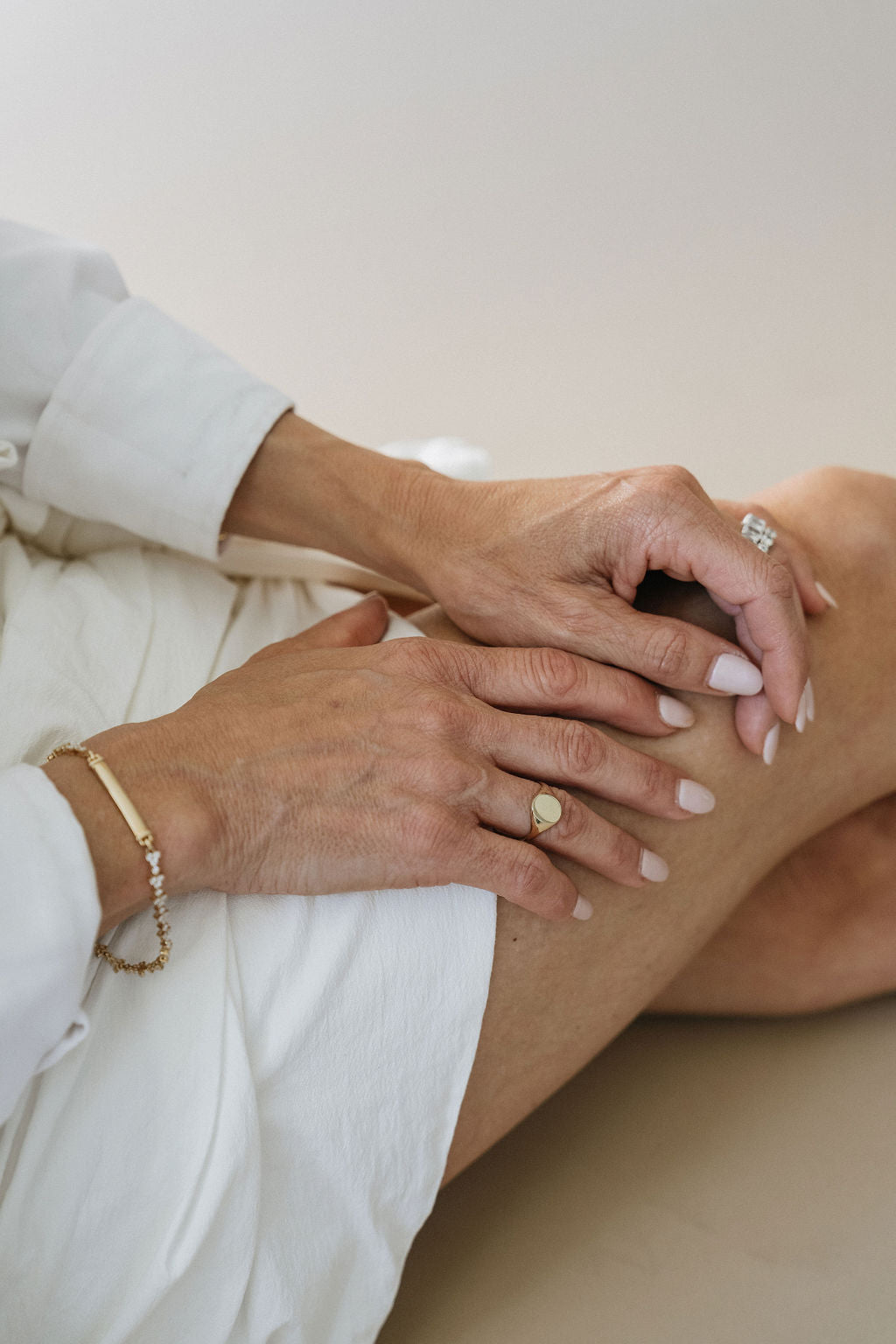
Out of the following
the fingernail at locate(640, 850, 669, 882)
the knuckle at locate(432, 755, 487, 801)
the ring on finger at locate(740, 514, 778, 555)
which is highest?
the ring on finger at locate(740, 514, 778, 555)

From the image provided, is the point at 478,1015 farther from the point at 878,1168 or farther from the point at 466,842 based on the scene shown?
the point at 878,1168

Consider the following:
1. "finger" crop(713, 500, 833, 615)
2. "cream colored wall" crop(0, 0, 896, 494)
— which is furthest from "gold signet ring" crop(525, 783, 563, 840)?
"cream colored wall" crop(0, 0, 896, 494)

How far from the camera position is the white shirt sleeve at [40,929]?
509 mm

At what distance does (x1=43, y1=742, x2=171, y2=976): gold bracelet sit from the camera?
572 mm

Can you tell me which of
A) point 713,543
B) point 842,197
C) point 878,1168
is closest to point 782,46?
point 842,197

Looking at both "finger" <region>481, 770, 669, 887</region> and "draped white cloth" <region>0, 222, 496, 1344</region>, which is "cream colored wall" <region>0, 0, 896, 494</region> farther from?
"draped white cloth" <region>0, 222, 496, 1344</region>

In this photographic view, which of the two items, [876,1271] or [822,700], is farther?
[822,700]

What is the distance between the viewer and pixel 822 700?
2.64 ft

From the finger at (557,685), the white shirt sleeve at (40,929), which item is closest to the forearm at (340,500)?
the finger at (557,685)

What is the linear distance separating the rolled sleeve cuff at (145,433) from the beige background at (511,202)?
810 millimetres

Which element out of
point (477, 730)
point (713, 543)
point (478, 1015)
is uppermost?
point (713, 543)

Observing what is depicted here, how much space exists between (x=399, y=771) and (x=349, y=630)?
0.19 m

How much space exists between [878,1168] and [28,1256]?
576 mm

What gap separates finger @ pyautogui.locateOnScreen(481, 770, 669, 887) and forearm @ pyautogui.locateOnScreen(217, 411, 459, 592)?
9.4 inches
